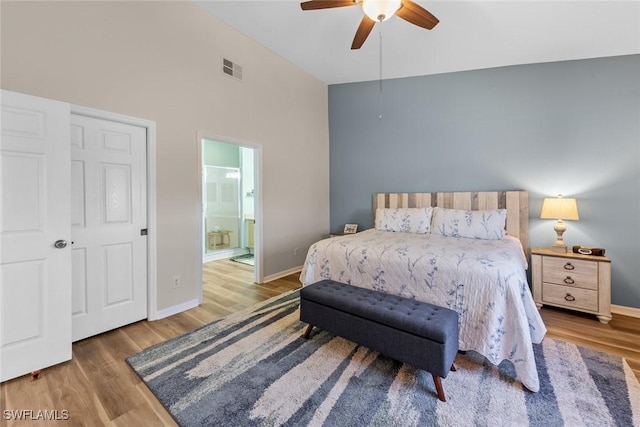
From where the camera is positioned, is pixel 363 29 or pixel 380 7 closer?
pixel 380 7

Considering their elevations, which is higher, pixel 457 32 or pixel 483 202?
pixel 457 32

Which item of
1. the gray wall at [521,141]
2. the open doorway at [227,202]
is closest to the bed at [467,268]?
the gray wall at [521,141]

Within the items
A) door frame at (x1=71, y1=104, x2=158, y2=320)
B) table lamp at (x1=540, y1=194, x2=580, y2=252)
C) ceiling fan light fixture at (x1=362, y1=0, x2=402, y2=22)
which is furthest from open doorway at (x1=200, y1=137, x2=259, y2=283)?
table lamp at (x1=540, y1=194, x2=580, y2=252)

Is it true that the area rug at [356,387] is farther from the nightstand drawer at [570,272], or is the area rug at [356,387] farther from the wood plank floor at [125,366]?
the nightstand drawer at [570,272]

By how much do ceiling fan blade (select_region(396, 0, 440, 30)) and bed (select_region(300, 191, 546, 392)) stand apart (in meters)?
2.00

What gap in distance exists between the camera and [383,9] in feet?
6.56

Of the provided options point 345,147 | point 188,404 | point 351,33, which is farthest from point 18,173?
point 345,147

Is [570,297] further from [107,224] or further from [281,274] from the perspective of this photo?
[107,224]

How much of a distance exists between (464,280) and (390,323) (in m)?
0.69

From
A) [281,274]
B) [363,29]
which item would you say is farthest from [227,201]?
[363,29]

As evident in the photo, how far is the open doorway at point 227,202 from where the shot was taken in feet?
18.0

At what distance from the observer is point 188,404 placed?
1.60 metres

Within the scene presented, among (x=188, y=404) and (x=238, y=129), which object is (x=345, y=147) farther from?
(x=188, y=404)

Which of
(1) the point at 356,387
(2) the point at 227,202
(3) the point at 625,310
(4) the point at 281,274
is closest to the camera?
(1) the point at 356,387
